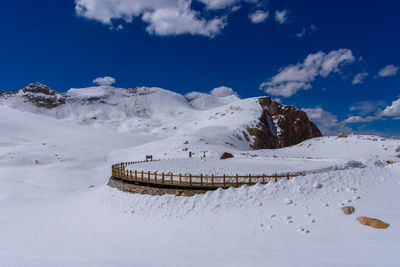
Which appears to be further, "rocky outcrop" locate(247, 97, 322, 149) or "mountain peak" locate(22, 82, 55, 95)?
"mountain peak" locate(22, 82, 55, 95)

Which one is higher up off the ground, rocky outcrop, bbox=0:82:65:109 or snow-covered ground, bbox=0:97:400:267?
rocky outcrop, bbox=0:82:65:109

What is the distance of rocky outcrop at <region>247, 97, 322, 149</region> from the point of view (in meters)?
75.2

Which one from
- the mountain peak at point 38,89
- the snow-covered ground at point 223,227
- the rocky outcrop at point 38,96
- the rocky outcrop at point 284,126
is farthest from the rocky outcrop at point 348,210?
the mountain peak at point 38,89

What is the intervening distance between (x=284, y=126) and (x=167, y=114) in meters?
76.8

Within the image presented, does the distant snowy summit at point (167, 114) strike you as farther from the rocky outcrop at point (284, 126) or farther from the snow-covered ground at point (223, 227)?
the snow-covered ground at point (223, 227)

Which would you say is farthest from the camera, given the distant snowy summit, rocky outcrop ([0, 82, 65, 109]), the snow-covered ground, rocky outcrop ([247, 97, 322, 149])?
rocky outcrop ([0, 82, 65, 109])

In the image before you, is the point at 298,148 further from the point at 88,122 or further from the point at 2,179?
the point at 88,122

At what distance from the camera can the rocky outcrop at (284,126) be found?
247 feet

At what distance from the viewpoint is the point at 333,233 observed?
11602 mm

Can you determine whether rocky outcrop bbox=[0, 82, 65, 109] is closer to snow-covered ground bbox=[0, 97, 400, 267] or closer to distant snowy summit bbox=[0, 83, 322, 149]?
distant snowy summit bbox=[0, 83, 322, 149]

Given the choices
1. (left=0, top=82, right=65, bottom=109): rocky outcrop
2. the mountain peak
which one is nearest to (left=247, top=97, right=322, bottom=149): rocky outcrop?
(left=0, top=82, right=65, bottom=109): rocky outcrop

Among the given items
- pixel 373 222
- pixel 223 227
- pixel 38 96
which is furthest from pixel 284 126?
pixel 38 96

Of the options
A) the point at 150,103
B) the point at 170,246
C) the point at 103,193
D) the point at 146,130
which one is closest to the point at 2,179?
the point at 103,193

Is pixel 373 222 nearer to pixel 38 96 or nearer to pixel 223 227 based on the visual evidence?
pixel 223 227
